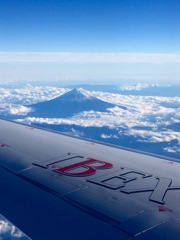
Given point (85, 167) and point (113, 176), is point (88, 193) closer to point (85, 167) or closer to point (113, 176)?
point (113, 176)

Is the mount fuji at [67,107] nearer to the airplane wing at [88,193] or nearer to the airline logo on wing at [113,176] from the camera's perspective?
the airplane wing at [88,193]

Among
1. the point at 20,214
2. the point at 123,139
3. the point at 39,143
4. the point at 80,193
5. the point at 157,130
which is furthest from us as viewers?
the point at 157,130

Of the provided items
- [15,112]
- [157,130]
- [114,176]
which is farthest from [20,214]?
[15,112]

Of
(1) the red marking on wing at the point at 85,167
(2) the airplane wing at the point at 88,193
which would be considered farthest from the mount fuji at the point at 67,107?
(1) the red marking on wing at the point at 85,167

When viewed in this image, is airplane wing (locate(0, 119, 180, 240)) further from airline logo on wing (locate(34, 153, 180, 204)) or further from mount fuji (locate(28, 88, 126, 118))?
mount fuji (locate(28, 88, 126, 118))

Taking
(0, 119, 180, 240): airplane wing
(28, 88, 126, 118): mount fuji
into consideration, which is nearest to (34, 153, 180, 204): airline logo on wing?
(0, 119, 180, 240): airplane wing

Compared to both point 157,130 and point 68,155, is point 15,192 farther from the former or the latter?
point 157,130

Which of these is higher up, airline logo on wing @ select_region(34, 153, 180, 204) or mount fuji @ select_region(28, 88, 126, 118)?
airline logo on wing @ select_region(34, 153, 180, 204)
